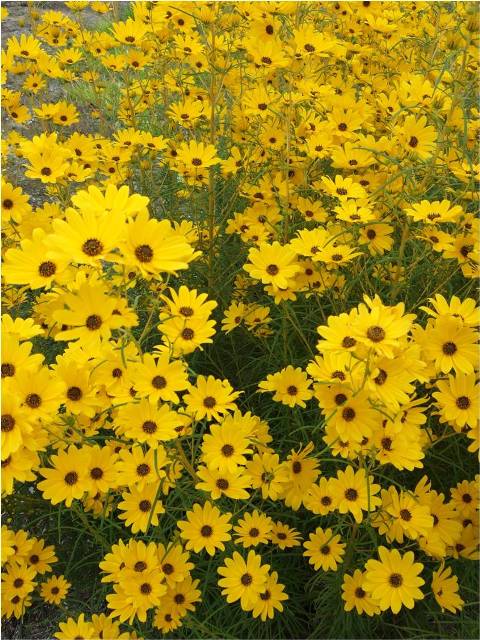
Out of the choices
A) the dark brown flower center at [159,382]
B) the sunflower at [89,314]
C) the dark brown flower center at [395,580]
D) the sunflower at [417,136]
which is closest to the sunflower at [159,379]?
the dark brown flower center at [159,382]

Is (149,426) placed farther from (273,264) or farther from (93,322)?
(273,264)

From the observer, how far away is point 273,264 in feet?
6.87

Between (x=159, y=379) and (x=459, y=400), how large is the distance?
0.83m

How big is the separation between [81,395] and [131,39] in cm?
224

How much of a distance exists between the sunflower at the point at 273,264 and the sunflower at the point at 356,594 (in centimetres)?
101

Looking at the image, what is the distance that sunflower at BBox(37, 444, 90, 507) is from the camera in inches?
66.3

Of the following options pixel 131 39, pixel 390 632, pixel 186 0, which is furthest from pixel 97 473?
pixel 131 39

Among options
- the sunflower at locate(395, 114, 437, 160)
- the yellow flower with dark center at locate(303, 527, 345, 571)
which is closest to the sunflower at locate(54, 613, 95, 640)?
the yellow flower with dark center at locate(303, 527, 345, 571)

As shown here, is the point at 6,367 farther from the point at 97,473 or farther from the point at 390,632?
the point at 390,632

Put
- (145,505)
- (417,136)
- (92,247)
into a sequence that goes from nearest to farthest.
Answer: (92,247), (145,505), (417,136)

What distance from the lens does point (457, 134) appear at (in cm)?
250

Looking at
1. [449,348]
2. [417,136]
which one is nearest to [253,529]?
[449,348]

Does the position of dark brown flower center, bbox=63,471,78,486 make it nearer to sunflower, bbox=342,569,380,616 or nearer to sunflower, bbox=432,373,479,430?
sunflower, bbox=342,569,380,616

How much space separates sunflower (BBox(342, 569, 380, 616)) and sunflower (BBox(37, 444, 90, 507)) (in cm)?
90
